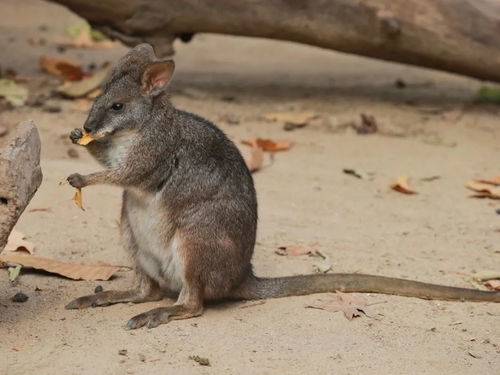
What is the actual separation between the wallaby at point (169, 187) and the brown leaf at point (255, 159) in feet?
6.95

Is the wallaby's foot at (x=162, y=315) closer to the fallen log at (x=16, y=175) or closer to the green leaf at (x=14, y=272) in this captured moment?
the fallen log at (x=16, y=175)

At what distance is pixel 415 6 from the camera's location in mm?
7863

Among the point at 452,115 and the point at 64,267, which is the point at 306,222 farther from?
the point at 452,115

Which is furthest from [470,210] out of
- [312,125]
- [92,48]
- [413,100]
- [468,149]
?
[92,48]

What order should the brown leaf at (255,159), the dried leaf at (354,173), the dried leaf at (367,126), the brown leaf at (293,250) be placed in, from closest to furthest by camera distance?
the brown leaf at (293,250) < the brown leaf at (255,159) < the dried leaf at (354,173) < the dried leaf at (367,126)

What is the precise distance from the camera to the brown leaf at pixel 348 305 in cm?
475

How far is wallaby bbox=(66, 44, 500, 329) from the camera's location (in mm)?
4602

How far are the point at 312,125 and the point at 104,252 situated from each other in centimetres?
302

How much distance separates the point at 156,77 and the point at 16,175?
3.08ft

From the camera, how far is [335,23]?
788 cm

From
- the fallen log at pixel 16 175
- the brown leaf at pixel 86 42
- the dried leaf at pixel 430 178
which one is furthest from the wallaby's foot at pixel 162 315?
the brown leaf at pixel 86 42

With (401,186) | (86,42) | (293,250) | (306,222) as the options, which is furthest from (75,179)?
(86,42)

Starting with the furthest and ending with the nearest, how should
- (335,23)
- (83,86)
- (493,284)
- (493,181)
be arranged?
(83,86), (335,23), (493,181), (493,284)

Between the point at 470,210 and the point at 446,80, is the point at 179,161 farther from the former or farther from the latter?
the point at 446,80
